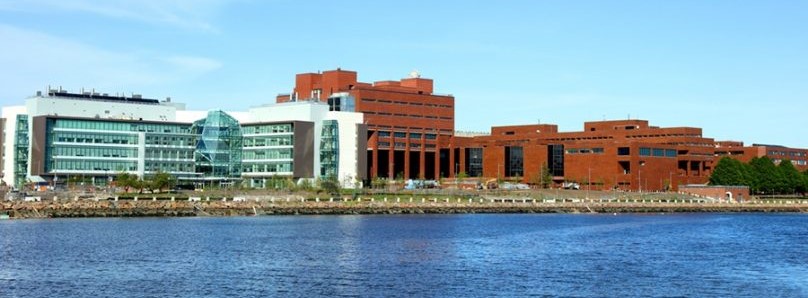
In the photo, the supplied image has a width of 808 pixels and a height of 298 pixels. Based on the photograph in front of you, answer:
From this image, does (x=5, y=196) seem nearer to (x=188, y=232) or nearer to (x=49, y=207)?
(x=49, y=207)

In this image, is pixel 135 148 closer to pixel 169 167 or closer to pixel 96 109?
pixel 169 167

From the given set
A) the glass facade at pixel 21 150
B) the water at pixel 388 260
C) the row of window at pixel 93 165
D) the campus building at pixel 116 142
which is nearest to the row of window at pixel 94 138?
the campus building at pixel 116 142

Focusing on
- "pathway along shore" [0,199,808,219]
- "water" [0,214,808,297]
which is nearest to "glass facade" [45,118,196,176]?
"pathway along shore" [0,199,808,219]

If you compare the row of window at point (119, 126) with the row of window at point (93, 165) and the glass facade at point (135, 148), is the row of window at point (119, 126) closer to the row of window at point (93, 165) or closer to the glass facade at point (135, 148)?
the glass facade at point (135, 148)

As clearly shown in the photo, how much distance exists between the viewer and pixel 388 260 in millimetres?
75500

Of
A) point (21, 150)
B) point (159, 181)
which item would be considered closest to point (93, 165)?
point (21, 150)

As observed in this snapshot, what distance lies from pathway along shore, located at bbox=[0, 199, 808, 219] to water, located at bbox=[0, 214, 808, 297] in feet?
46.9

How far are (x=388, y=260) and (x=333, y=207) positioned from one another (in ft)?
255

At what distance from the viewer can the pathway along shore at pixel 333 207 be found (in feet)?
433

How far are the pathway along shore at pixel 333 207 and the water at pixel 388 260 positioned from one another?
46.9ft

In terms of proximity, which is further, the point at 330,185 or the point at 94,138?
the point at 94,138

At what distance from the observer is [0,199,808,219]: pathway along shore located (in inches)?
5192

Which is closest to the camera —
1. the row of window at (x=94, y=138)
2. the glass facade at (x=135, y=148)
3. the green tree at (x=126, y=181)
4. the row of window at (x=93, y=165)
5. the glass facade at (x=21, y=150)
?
the green tree at (x=126, y=181)

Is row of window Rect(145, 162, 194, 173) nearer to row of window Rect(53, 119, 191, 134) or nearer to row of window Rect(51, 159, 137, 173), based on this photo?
row of window Rect(51, 159, 137, 173)
